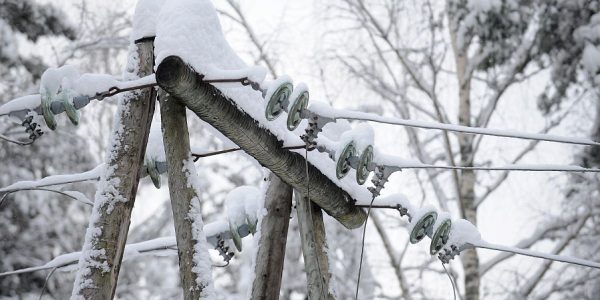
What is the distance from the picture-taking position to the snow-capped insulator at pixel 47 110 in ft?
9.52

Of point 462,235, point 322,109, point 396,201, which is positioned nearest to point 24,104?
point 322,109

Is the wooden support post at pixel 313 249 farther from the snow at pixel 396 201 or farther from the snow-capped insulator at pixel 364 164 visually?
the snow-capped insulator at pixel 364 164

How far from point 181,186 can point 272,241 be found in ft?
2.27

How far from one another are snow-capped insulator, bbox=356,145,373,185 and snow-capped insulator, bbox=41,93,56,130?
1212 millimetres

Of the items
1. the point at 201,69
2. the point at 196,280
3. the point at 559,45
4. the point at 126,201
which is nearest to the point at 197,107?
the point at 201,69

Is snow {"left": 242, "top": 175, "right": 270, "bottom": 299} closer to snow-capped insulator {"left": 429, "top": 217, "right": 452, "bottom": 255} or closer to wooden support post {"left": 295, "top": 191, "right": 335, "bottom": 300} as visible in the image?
wooden support post {"left": 295, "top": 191, "right": 335, "bottom": 300}

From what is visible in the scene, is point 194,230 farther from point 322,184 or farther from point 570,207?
point 570,207

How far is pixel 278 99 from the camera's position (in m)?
2.82

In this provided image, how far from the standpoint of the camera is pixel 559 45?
926 cm

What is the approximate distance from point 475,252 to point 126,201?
7662 mm

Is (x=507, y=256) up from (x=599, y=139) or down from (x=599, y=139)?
down

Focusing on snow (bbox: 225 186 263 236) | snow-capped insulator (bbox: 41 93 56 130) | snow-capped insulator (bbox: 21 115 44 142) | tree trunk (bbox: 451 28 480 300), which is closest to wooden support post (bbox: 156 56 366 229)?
snow (bbox: 225 186 263 236)

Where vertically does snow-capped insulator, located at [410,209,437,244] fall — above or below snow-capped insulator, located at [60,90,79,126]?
below

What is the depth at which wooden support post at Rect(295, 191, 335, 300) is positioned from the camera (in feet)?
11.5
